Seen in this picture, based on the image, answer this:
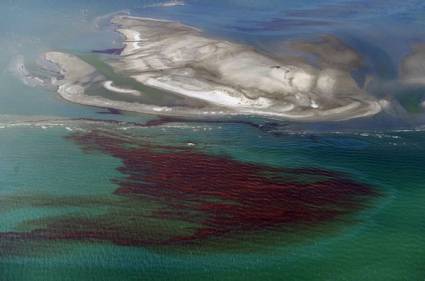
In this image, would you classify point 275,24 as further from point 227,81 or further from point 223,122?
point 223,122

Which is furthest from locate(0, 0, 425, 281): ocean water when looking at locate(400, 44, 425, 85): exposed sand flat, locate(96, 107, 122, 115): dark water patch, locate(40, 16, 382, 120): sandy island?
locate(40, 16, 382, 120): sandy island

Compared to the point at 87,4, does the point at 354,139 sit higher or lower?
lower

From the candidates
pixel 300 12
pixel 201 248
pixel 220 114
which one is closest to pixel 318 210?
pixel 201 248

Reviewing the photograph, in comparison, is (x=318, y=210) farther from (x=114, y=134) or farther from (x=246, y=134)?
(x=114, y=134)

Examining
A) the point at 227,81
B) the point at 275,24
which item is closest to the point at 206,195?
the point at 227,81

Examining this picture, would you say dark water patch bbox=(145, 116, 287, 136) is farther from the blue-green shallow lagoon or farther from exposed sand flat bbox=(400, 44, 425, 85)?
exposed sand flat bbox=(400, 44, 425, 85)
